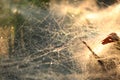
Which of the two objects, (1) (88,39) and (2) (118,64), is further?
(1) (88,39)

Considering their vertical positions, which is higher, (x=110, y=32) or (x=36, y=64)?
(x=110, y=32)

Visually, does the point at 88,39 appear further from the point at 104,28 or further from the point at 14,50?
the point at 14,50

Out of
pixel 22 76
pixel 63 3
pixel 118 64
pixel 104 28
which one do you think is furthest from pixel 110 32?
pixel 22 76

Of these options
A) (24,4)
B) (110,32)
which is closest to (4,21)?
(24,4)

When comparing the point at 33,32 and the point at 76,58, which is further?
the point at 33,32

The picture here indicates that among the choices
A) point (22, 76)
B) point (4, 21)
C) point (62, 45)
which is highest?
point (4, 21)

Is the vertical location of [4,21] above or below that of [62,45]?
above

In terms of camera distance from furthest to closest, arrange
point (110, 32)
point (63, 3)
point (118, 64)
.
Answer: point (63, 3)
point (110, 32)
point (118, 64)

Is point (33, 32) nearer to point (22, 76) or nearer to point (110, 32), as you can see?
point (22, 76)

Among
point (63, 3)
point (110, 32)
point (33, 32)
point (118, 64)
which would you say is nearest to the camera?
point (118, 64)
